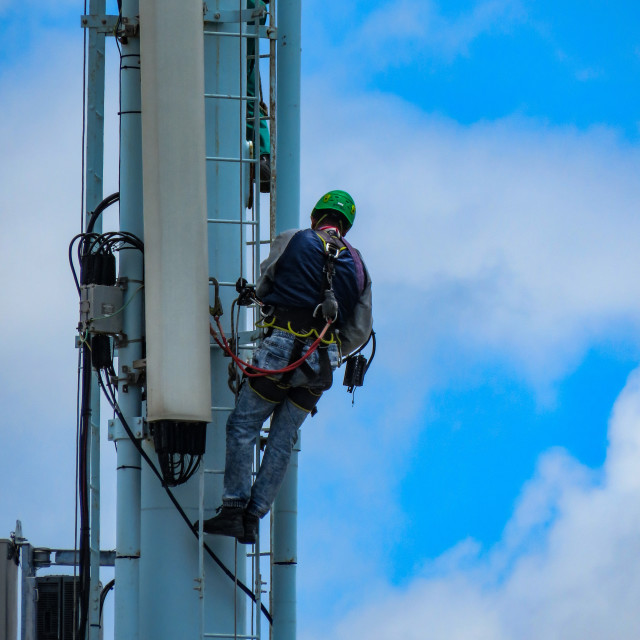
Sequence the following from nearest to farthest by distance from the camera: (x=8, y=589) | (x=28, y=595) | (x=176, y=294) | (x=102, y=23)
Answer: (x=176, y=294) → (x=102, y=23) → (x=8, y=589) → (x=28, y=595)

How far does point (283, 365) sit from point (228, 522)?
1263mm

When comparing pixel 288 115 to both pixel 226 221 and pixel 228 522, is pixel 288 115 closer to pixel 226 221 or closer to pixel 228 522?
pixel 226 221

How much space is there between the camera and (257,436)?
1103 cm

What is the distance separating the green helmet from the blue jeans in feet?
3.86

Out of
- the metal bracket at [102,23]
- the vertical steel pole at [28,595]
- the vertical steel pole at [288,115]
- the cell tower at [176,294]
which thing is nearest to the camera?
the cell tower at [176,294]

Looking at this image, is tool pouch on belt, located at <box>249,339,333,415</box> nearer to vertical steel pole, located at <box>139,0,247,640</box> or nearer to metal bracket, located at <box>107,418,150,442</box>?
vertical steel pole, located at <box>139,0,247,640</box>

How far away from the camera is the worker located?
1088 cm

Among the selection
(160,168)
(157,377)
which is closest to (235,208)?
(160,168)

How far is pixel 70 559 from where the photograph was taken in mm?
13516

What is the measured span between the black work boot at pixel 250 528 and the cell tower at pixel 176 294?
0.09 meters

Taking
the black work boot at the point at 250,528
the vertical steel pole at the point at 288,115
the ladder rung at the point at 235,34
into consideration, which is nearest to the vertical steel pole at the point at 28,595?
the vertical steel pole at the point at 288,115

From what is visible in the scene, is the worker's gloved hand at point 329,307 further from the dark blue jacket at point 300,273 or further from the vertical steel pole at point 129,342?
the vertical steel pole at point 129,342

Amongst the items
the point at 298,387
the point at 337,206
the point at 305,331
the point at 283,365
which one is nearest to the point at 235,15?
the point at 337,206

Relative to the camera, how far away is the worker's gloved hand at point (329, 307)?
10828mm
